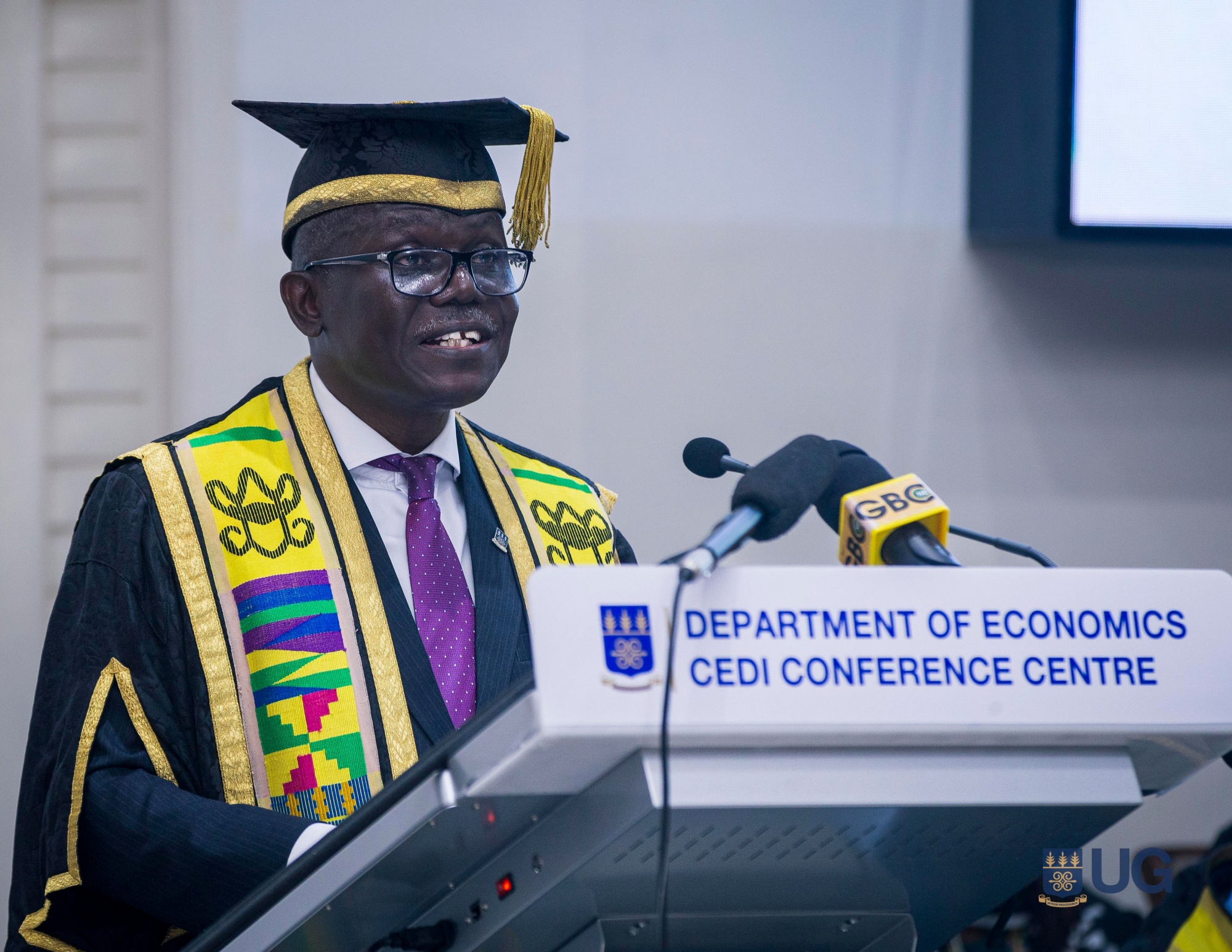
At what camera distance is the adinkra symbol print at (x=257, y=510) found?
1579 mm

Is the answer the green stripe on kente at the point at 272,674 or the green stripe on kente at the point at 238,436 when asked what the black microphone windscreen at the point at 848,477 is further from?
the green stripe on kente at the point at 238,436

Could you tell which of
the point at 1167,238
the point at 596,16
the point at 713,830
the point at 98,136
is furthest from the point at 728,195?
the point at 713,830

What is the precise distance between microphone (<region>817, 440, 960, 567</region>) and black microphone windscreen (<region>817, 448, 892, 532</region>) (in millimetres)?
42

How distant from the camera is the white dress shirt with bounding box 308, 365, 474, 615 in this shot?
170cm

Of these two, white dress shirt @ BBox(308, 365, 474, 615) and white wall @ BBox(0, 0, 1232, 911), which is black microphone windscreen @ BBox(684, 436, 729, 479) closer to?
white dress shirt @ BBox(308, 365, 474, 615)

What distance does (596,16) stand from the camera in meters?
2.77

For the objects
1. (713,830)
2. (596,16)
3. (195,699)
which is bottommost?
(195,699)

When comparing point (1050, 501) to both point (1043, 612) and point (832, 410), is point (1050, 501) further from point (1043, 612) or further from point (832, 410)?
point (1043, 612)

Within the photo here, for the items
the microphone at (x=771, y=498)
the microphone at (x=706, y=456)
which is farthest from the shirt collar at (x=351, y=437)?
the microphone at (x=771, y=498)

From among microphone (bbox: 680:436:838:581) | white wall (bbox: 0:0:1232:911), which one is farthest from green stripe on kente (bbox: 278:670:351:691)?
white wall (bbox: 0:0:1232:911)

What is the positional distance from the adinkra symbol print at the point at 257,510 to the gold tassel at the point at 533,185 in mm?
496

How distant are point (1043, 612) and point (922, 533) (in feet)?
0.39

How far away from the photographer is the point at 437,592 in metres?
1.65

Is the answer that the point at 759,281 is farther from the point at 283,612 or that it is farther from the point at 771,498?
the point at 771,498
